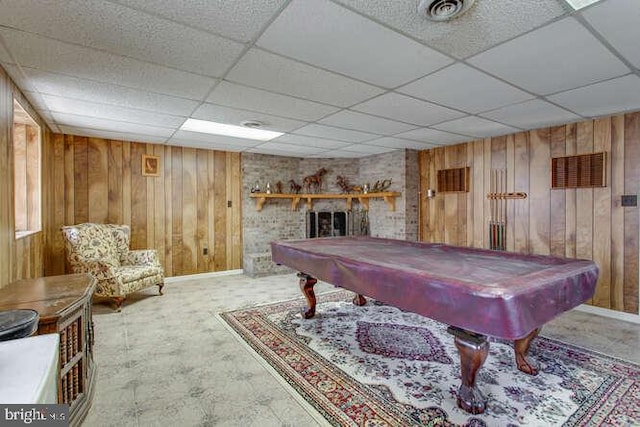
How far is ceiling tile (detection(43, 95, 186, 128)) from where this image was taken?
3.03 meters

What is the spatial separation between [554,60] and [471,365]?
6.87ft

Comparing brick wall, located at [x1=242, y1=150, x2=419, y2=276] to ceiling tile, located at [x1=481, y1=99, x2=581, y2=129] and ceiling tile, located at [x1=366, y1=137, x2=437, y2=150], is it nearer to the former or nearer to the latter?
ceiling tile, located at [x1=366, y1=137, x2=437, y2=150]

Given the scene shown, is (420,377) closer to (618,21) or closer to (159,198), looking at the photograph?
(618,21)

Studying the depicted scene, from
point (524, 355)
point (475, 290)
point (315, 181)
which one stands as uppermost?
point (315, 181)

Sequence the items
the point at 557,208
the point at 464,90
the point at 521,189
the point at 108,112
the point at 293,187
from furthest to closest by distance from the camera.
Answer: the point at 293,187
the point at 521,189
the point at 557,208
the point at 108,112
the point at 464,90

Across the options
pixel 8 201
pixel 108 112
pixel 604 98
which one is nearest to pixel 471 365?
pixel 604 98

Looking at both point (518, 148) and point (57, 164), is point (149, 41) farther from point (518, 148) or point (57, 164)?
point (518, 148)

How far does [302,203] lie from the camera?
6516 millimetres

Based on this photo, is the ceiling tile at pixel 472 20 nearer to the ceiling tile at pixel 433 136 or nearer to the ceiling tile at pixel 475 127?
the ceiling tile at pixel 475 127

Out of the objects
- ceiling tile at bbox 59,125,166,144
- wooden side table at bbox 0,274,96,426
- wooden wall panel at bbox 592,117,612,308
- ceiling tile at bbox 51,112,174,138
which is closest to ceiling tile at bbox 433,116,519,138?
wooden wall panel at bbox 592,117,612,308

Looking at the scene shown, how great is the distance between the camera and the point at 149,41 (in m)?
1.91

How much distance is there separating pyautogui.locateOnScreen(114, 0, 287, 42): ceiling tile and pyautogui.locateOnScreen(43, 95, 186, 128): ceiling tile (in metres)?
1.98

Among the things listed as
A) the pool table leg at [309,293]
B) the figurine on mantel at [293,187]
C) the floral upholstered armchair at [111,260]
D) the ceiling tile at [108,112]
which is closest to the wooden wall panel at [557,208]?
the pool table leg at [309,293]

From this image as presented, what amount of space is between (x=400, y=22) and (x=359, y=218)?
496cm
